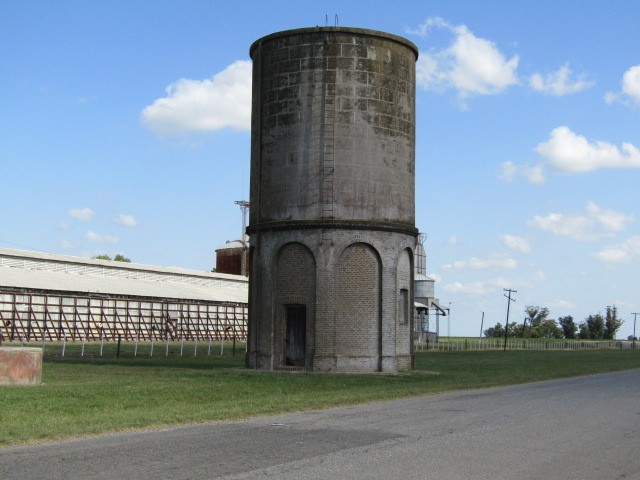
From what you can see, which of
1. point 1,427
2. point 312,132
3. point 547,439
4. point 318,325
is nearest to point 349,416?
point 547,439

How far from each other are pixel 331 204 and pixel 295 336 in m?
5.51

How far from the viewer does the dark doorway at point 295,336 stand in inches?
1339

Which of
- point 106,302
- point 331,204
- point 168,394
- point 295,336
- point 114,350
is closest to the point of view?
point 168,394

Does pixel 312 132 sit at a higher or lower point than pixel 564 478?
higher

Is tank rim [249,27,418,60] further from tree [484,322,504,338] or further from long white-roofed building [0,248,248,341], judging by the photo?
tree [484,322,504,338]

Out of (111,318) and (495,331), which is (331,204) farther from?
(495,331)

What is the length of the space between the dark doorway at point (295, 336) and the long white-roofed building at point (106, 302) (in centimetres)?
2158

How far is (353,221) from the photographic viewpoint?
108ft

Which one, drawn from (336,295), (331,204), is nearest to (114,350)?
(336,295)

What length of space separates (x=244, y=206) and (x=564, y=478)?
11063 centimetres

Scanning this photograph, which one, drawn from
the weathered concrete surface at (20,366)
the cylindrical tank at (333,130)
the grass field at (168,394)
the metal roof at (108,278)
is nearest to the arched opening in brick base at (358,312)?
the cylindrical tank at (333,130)

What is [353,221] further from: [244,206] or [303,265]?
[244,206]

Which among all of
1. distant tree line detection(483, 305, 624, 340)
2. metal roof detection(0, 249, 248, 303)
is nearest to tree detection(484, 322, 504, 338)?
distant tree line detection(483, 305, 624, 340)

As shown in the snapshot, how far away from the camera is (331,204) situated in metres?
32.7
